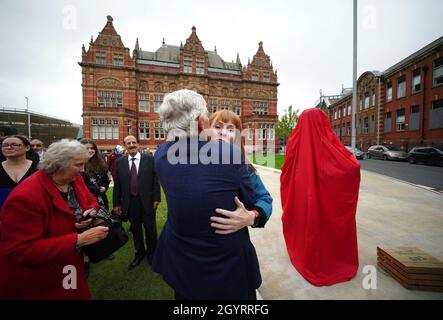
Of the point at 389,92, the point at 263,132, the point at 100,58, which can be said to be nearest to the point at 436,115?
the point at 389,92

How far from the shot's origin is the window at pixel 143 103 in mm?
27967

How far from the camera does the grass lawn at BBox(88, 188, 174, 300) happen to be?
2478 mm

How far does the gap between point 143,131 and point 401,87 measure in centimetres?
3372

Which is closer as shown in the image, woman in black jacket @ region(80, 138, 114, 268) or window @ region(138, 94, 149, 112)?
woman in black jacket @ region(80, 138, 114, 268)

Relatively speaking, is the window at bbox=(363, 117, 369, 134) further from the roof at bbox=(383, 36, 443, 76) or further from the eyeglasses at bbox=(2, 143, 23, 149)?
the eyeglasses at bbox=(2, 143, 23, 149)

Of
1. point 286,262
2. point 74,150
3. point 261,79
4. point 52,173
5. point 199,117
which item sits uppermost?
point 261,79

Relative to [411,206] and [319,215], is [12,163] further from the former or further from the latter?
[411,206]

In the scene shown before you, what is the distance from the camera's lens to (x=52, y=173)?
167 centimetres

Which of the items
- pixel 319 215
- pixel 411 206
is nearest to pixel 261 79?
pixel 411 206

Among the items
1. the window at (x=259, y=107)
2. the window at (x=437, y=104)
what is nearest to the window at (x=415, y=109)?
the window at (x=437, y=104)

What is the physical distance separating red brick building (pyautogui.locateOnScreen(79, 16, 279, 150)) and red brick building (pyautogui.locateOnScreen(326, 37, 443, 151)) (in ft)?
43.7

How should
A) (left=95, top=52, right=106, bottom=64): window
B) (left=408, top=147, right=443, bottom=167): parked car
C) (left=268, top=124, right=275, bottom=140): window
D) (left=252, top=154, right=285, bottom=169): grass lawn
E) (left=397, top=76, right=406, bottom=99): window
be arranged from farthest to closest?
(left=268, top=124, right=275, bottom=140): window < (left=95, top=52, right=106, bottom=64): window < (left=397, top=76, right=406, bottom=99): window < (left=252, top=154, right=285, bottom=169): grass lawn < (left=408, top=147, right=443, bottom=167): parked car

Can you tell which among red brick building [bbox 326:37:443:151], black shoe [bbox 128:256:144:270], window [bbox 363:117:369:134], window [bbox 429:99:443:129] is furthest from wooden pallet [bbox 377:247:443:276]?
window [bbox 363:117:369:134]
